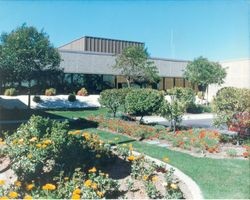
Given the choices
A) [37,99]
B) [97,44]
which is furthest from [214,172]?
[97,44]

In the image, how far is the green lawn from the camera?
6559 mm

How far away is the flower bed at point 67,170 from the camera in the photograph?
615 centimetres

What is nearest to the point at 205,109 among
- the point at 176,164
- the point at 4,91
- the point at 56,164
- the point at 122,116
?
the point at 122,116

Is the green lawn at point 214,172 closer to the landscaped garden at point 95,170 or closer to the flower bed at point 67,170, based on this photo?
the landscaped garden at point 95,170

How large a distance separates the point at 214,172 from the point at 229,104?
4.26 meters

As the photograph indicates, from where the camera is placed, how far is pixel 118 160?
8.42 meters

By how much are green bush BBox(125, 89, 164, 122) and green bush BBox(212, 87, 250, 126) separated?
384cm

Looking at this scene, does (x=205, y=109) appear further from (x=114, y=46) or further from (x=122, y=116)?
(x=114, y=46)

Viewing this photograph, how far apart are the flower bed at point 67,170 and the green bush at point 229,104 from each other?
15.1ft

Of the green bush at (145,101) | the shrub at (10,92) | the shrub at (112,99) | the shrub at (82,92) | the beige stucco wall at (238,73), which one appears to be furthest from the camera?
the beige stucco wall at (238,73)

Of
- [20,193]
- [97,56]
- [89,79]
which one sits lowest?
[20,193]

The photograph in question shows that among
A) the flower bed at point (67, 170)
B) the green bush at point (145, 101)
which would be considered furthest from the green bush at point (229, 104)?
the flower bed at point (67, 170)

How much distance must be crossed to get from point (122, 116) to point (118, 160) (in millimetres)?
11139

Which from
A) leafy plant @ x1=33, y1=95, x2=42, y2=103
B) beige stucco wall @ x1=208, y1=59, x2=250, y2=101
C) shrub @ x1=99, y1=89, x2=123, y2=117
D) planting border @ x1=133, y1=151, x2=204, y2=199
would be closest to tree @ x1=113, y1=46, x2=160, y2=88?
leafy plant @ x1=33, y1=95, x2=42, y2=103
